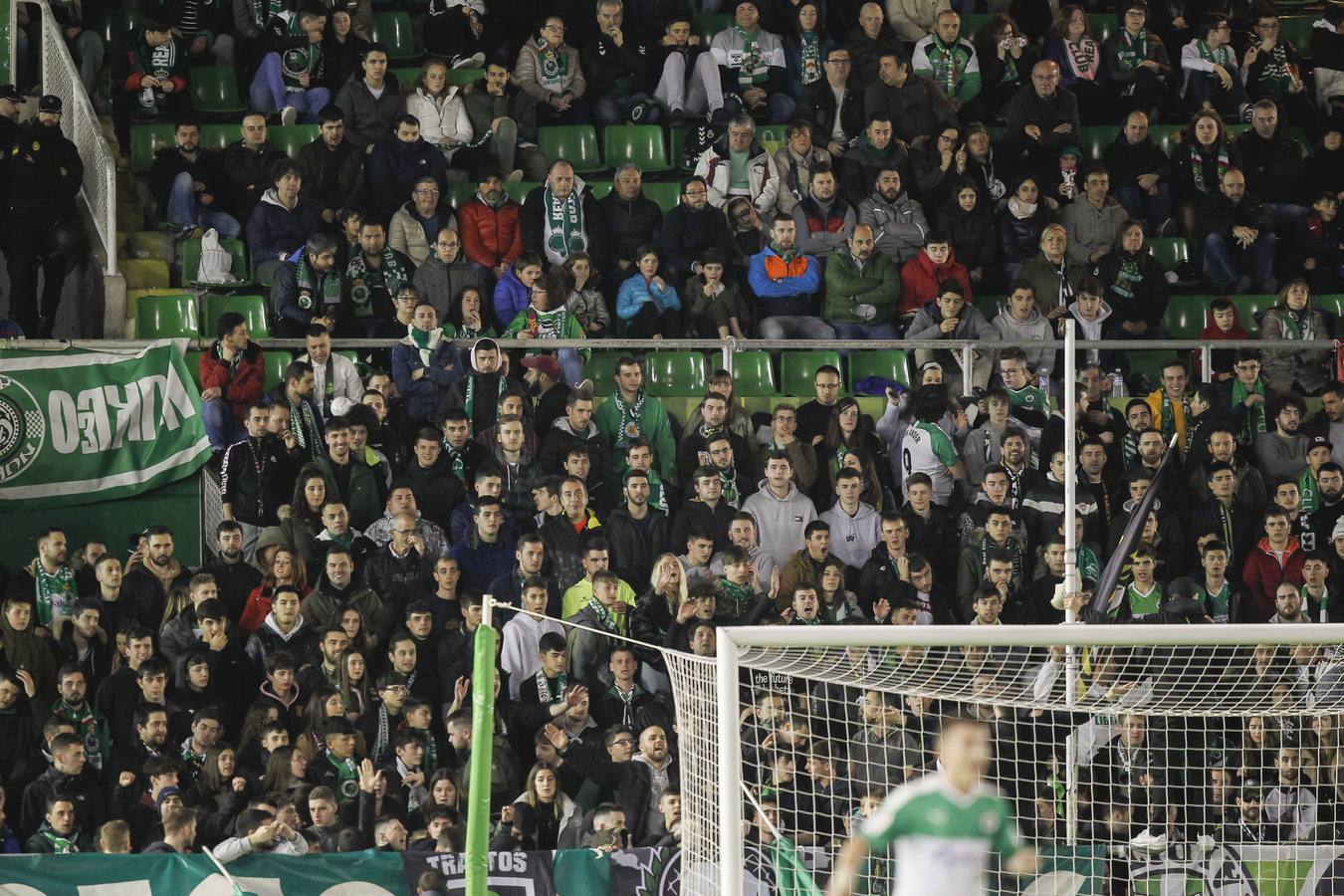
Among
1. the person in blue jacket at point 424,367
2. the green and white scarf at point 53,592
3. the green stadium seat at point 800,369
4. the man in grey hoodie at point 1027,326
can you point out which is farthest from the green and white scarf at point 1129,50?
the green and white scarf at point 53,592

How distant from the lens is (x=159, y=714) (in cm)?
1189

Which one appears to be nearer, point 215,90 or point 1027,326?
point 1027,326

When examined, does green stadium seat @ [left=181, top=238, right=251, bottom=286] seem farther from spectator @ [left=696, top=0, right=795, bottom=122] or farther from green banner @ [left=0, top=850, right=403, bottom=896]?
green banner @ [left=0, top=850, right=403, bottom=896]

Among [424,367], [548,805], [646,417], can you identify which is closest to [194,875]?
[548,805]

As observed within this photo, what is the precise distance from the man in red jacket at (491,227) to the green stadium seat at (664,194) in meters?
1.39

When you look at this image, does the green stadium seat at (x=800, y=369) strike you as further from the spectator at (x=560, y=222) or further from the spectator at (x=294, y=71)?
the spectator at (x=294, y=71)

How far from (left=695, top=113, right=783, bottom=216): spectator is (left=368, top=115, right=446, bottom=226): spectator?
6.48 feet

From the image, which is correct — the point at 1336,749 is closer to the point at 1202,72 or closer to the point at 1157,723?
the point at 1157,723

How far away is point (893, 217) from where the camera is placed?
1568 centimetres

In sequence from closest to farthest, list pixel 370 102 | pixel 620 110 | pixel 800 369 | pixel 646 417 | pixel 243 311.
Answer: pixel 646 417 → pixel 243 311 → pixel 800 369 → pixel 370 102 → pixel 620 110

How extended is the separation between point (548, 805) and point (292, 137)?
665 centimetres

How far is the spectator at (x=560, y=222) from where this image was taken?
15.2m

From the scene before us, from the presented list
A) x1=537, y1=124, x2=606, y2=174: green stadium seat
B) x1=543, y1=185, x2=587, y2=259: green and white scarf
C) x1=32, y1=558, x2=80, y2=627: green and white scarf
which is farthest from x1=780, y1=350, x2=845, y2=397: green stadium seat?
x1=32, y1=558, x2=80, y2=627: green and white scarf

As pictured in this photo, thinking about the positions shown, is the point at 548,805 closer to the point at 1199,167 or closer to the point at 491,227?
the point at 491,227
